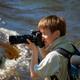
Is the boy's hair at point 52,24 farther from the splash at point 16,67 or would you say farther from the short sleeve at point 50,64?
the splash at point 16,67

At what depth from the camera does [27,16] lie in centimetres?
985

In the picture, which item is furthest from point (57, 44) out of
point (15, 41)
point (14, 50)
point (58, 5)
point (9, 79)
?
point (58, 5)

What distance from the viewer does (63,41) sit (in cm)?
358

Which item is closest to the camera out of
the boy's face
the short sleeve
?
the boy's face

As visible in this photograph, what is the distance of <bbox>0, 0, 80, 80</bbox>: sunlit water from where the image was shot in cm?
622

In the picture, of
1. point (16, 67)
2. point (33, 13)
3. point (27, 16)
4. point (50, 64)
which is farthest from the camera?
point (33, 13)

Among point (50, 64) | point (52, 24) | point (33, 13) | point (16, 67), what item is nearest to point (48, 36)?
point (52, 24)

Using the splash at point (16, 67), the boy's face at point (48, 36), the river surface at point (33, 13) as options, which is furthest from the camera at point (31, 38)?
the river surface at point (33, 13)

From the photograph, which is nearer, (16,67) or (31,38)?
(31,38)

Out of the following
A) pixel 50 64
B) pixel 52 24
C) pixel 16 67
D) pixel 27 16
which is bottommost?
pixel 27 16

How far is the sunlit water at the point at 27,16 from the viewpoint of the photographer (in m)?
6.22

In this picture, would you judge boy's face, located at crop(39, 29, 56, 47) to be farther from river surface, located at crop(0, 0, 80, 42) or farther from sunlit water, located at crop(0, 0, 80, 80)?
river surface, located at crop(0, 0, 80, 42)

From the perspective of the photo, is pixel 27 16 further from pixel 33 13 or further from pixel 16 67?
pixel 16 67

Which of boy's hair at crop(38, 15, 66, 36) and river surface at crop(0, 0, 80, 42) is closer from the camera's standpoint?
boy's hair at crop(38, 15, 66, 36)
